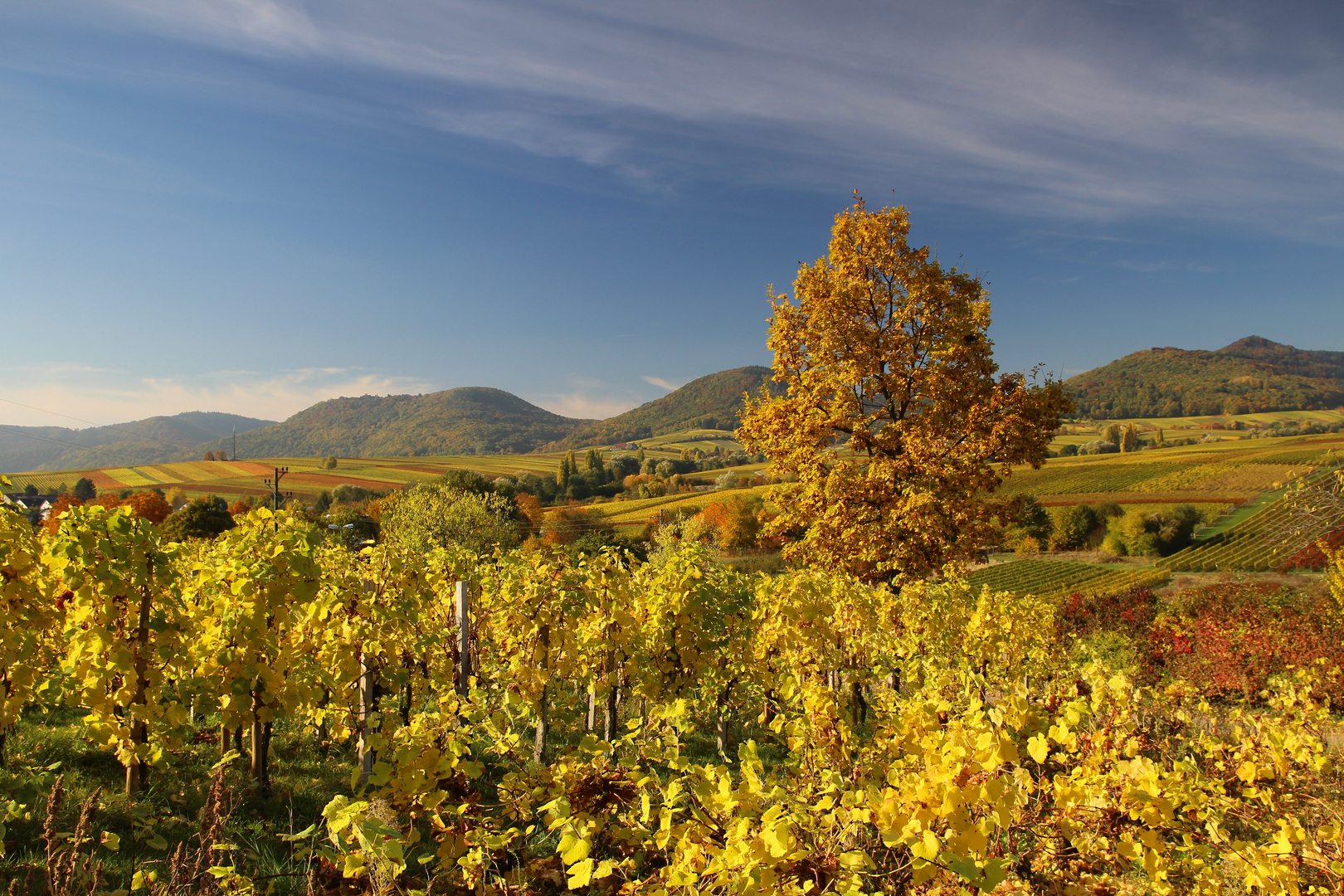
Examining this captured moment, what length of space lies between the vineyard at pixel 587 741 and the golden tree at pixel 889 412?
77.2 inches

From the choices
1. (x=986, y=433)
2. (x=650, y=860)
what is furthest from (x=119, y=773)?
(x=986, y=433)

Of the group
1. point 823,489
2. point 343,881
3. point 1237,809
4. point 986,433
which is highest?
point 986,433

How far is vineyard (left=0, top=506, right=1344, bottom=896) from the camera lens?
6.61 ft

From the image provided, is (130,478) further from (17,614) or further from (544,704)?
(544,704)

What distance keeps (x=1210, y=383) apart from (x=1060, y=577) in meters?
96.8

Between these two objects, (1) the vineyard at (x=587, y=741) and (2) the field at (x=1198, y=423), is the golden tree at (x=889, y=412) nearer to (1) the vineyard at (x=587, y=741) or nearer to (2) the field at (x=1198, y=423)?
(1) the vineyard at (x=587, y=741)

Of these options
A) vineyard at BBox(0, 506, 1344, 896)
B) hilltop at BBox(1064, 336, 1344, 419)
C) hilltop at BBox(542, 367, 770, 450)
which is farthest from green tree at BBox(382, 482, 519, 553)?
hilltop at BBox(542, 367, 770, 450)

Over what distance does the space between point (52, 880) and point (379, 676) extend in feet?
Answer: 8.57

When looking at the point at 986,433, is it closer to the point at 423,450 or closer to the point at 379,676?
the point at 379,676

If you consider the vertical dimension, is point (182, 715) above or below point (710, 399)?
below

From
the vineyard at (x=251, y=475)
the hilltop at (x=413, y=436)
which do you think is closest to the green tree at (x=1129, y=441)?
the vineyard at (x=251, y=475)

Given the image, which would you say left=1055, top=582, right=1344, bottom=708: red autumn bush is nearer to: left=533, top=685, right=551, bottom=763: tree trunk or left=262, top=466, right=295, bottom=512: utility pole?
left=533, top=685, right=551, bottom=763: tree trunk

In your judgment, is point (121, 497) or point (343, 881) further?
point (121, 497)

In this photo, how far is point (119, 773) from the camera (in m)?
5.09
